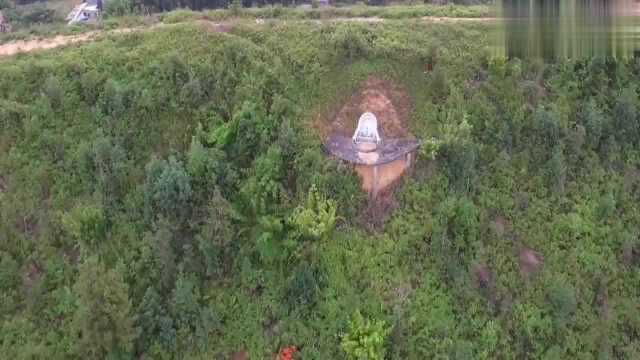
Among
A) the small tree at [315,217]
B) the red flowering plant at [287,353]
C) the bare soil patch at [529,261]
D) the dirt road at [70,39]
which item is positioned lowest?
the red flowering plant at [287,353]

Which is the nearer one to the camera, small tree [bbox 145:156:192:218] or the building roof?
small tree [bbox 145:156:192:218]

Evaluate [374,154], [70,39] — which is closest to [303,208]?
[374,154]

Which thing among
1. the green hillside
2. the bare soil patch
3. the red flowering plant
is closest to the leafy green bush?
the green hillside

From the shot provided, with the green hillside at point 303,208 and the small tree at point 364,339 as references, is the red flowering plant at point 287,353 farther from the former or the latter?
the small tree at point 364,339

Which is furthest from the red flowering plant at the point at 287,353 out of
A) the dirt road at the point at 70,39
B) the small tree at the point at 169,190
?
the dirt road at the point at 70,39

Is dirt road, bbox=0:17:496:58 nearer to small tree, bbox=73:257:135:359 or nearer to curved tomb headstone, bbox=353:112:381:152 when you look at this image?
curved tomb headstone, bbox=353:112:381:152
